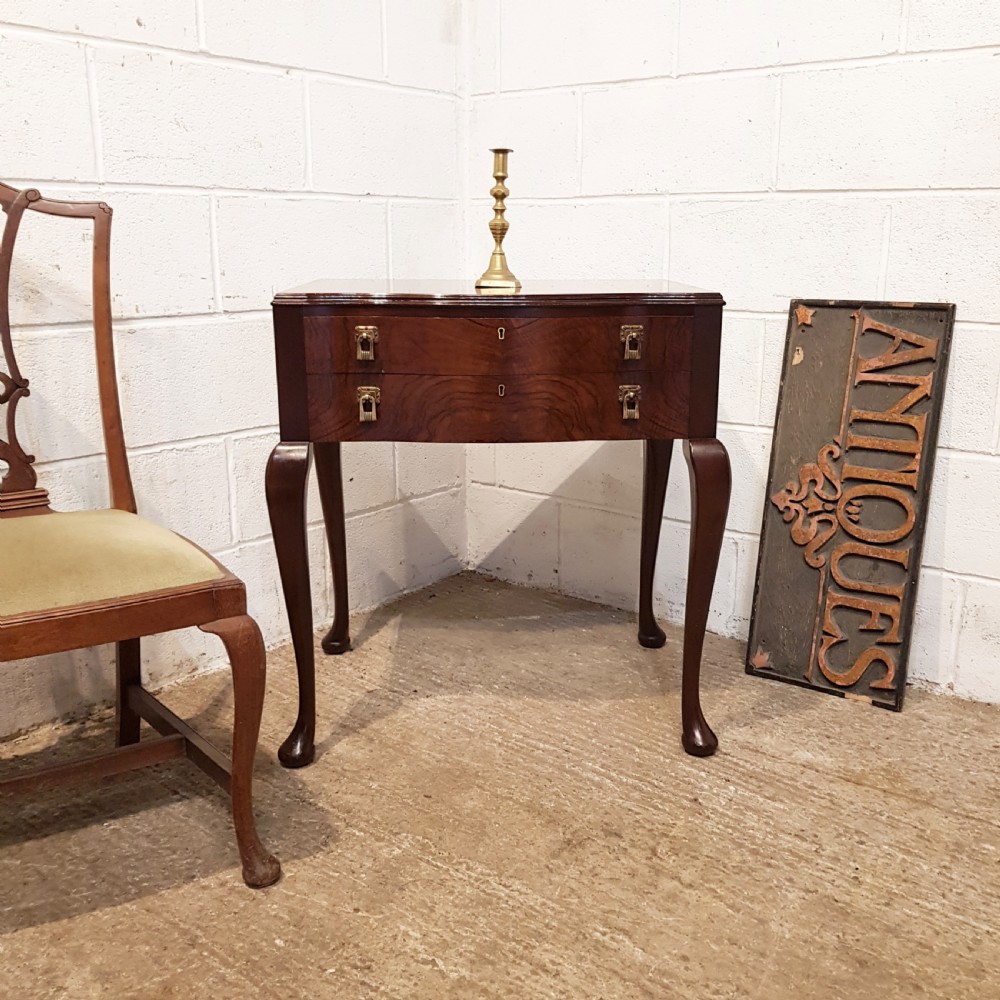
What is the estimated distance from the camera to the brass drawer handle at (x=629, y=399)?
1606 mm

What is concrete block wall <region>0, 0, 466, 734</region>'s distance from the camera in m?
1.72

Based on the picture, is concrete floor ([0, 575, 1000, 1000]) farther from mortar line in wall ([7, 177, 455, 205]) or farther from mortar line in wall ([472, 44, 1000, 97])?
mortar line in wall ([472, 44, 1000, 97])

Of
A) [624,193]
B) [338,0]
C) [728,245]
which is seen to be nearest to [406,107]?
[338,0]

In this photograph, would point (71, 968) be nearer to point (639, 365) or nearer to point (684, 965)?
point (684, 965)

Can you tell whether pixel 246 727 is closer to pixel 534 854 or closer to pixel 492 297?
pixel 534 854

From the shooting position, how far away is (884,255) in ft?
6.34

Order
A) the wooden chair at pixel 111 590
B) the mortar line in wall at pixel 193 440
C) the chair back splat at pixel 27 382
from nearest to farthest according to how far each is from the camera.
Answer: the wooden chair at pixel 111 590
the chair back splat at pixel 27 382
the mortar line in wall at pixel 193 440

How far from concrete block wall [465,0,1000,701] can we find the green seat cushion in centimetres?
126

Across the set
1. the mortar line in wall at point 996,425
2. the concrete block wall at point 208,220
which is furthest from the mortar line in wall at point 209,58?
the mortar line in wall at point 996,425

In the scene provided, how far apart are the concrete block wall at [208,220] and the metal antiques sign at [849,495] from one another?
93cm

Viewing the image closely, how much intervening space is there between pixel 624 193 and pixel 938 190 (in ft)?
2.18

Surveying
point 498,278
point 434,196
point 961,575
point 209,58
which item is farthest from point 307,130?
point 961,575

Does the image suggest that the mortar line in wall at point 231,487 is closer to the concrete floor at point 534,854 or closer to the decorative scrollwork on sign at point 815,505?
the concrete floor at point 534,854

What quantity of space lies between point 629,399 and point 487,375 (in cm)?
23
